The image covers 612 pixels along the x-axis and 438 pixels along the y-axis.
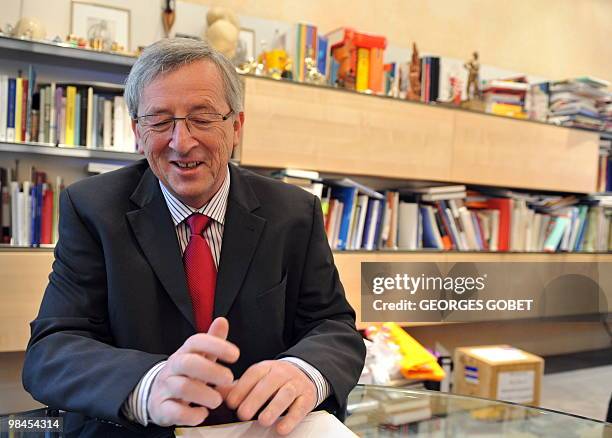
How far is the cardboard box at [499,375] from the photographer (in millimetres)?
2932

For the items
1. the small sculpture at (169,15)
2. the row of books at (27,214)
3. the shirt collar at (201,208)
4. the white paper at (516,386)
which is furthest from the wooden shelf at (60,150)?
the white paper at (516,386)

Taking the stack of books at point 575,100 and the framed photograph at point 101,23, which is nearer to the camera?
the framed photograph at point 101,23

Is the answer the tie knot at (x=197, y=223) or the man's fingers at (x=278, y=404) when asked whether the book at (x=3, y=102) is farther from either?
the man's fingers at (x=278, y=404)

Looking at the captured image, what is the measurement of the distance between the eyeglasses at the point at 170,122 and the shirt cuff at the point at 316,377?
0.48 metres

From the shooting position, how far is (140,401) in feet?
2.70

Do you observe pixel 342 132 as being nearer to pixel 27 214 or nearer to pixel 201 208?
pixel 27 214

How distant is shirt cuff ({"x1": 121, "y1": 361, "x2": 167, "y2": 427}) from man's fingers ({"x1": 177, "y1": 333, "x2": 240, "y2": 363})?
0.11 meters

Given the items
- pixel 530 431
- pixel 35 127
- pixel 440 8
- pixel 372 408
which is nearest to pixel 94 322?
pixel 372 408

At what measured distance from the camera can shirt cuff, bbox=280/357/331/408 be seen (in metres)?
0.94

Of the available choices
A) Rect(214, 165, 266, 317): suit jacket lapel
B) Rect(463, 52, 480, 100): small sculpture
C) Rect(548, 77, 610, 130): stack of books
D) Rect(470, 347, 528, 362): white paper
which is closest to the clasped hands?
Rect(214, 165, 266, 317): suit jacket lapel

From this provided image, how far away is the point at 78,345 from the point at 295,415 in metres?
0.41

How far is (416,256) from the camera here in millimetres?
3133

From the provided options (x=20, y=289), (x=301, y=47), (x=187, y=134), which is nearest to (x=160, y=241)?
(x=187, y=134)

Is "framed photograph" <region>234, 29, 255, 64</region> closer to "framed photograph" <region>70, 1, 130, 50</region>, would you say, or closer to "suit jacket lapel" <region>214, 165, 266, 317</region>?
"framed photograph" <region>70, 1, 130, 50</region>
